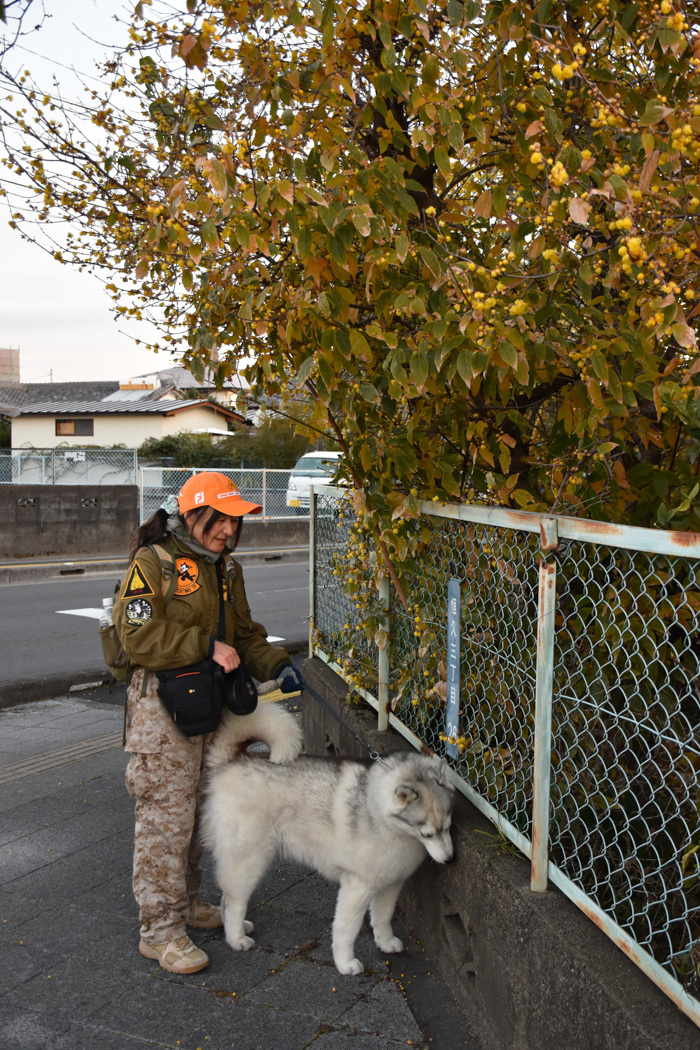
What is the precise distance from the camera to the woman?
341cm

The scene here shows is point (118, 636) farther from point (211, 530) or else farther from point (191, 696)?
point (211, 530)

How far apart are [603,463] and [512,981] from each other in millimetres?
1675

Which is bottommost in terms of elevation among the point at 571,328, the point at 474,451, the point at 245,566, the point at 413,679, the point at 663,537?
the point at 245,566

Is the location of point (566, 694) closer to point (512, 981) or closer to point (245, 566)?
point (512, 981)

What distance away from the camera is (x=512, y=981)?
2672 millimetres

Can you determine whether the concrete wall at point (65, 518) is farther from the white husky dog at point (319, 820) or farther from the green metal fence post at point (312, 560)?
the white husky dog at point (319, 820)

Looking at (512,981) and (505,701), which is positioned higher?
(505,701)

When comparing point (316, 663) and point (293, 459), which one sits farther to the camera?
point (293, 459)

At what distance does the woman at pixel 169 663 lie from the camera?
3.41 meters

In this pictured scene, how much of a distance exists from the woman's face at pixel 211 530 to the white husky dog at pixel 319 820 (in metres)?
0.75

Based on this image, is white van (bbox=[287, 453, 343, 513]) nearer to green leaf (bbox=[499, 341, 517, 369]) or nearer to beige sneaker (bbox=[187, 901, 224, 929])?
beige sneaker (bbox=[187, 901, 224, 929])

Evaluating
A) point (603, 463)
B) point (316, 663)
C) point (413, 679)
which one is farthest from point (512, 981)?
point (316, 663)

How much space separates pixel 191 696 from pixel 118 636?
40 centimetres

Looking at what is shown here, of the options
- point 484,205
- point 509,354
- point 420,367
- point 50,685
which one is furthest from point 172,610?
point 50,685
